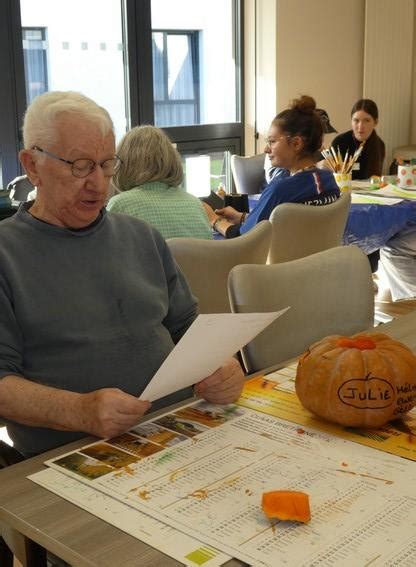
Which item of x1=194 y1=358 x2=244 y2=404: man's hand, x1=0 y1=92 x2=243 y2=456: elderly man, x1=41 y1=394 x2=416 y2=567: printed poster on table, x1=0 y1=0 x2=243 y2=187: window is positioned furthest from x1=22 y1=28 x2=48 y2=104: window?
x1=41 y1=394 x2=416 y2=567: printed poster on table

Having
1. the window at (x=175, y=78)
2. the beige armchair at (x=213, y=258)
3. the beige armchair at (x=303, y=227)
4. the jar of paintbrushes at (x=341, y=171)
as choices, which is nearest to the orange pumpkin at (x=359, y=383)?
the beige armchair at (x=213, y=258)

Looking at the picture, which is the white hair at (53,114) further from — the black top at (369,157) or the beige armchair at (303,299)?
the black top at (369,157)

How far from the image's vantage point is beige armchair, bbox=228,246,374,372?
Answer: 5.91 ft

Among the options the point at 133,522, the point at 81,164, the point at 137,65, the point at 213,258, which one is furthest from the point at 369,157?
the point at 133,522

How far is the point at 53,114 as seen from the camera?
156cm

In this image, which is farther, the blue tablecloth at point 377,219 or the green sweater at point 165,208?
the blue tablecloth at point 377,219

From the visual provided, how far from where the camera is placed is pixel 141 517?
101cm

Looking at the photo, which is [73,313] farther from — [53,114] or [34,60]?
[34,60]

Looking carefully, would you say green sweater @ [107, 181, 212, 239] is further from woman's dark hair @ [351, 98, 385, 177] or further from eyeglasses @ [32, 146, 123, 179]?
woman's dark hair @ [351, 98, 385, 177]

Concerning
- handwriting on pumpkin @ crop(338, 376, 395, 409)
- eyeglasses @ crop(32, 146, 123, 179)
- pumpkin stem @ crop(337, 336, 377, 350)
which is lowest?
handwriting on pumpkin @ crop(338, 376, 395, 409)

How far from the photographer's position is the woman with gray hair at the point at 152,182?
2566 millimetres

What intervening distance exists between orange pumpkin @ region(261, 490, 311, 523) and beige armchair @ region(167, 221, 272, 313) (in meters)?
1.29

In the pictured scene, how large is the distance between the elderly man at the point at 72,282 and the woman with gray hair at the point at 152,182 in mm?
910

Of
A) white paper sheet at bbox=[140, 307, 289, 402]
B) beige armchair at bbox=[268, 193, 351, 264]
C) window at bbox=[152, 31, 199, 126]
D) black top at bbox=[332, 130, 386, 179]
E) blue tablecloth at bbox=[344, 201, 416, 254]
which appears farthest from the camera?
window at bbox=[152, 31, 199, 126]
